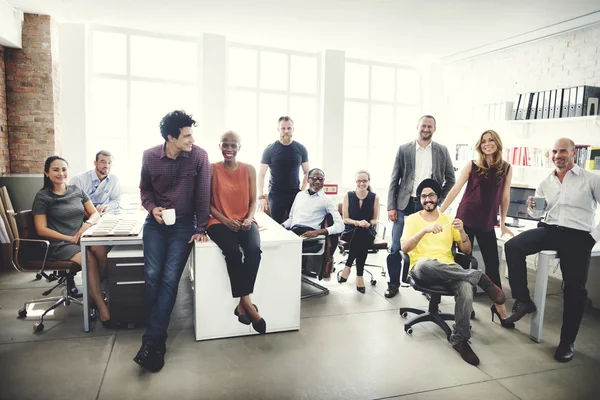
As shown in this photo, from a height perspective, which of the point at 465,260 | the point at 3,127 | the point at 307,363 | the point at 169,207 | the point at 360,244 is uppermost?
the point at 3,127

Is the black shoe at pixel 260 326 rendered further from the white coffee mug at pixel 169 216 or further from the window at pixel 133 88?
the window at pixel 133 88

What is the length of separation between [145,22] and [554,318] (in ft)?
19.1

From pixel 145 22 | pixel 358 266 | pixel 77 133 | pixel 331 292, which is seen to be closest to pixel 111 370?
pixel 331 292

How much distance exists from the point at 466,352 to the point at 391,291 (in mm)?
1239

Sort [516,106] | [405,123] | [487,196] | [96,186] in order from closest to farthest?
[487,196] < [96,186] < [516,106] < [405,123]

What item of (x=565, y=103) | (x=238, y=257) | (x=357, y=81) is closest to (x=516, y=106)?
(x=565, y=103)

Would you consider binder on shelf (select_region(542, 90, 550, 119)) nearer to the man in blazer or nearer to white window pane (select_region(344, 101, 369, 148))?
the man in blazer

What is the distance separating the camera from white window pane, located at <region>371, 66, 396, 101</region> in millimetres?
7750

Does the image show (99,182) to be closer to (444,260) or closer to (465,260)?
(444,260)

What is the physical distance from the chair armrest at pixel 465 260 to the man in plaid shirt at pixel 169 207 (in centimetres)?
188

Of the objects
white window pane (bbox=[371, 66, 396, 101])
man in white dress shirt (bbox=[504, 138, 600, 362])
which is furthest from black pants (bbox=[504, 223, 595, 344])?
white window pane (bbox=[371, 66, 396, 101])

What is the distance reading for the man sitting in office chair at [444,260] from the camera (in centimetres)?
281

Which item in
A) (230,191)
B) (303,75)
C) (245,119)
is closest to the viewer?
(230,191)

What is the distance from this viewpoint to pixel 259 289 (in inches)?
118
